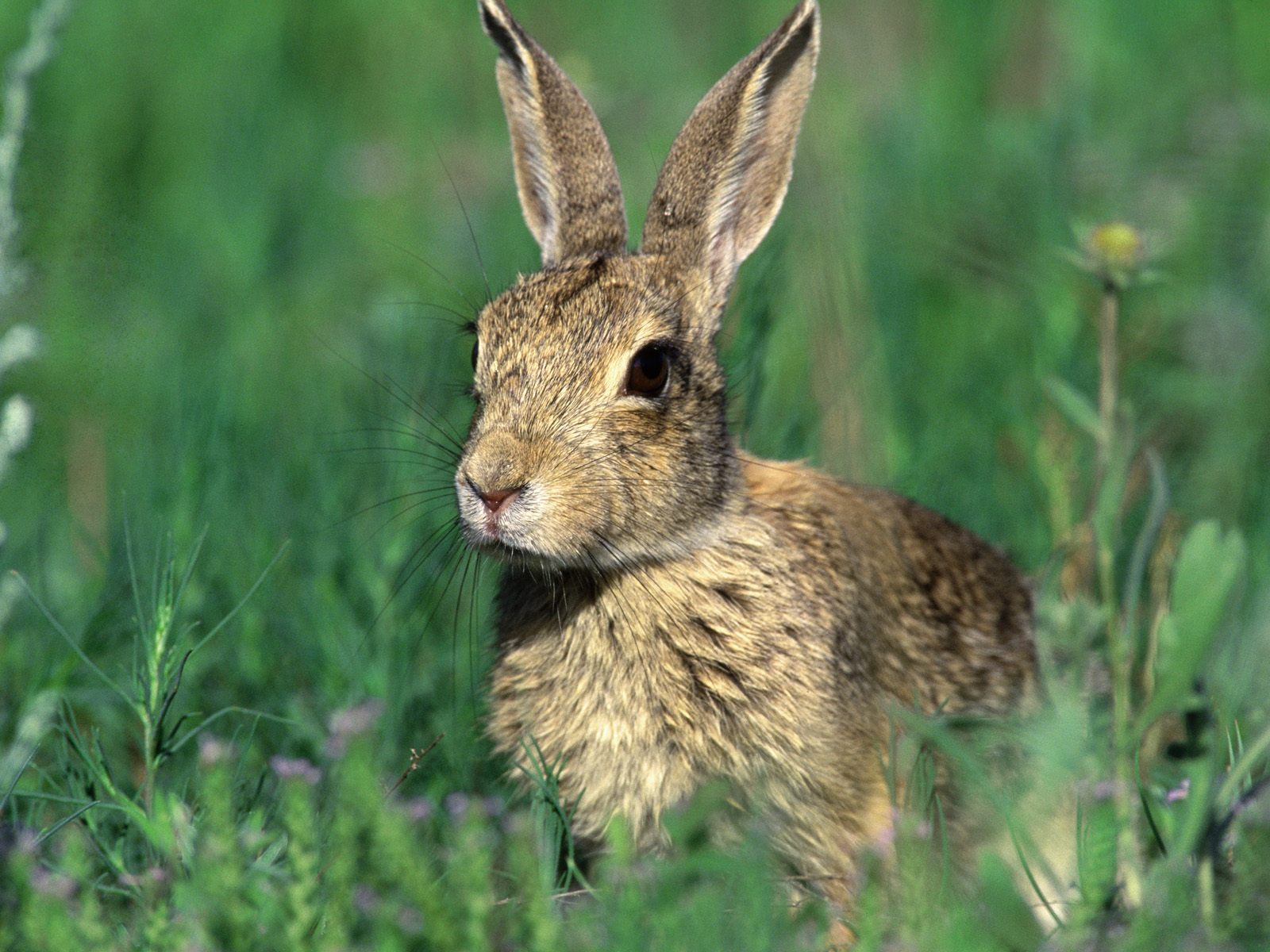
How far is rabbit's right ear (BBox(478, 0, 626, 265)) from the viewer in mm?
3971

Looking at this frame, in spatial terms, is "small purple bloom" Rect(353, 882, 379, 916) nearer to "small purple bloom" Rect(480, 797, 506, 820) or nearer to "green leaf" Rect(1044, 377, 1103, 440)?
"small purple bloom" Rect(480, 797, 506, 820)

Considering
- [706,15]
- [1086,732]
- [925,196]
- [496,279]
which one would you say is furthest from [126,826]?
[706,15]

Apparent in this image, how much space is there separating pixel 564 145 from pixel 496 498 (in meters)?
1.25

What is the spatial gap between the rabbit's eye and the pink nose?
18.0 inches

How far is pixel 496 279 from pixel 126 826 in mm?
2876

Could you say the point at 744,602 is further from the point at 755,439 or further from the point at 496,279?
the point at 496,279

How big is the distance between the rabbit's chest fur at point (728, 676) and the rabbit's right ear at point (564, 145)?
74cm

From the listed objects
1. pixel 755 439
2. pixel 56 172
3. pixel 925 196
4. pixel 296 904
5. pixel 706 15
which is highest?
pixel 706 15

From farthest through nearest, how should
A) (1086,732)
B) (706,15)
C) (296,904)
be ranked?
1. (706,15)
2. (1086,732)
3. (296,904)

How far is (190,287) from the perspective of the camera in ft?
20.3

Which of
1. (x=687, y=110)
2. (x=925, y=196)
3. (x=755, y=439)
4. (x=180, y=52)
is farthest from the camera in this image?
(x=180, y=52)

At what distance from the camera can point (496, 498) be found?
313 centimetres

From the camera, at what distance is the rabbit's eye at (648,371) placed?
137 inches

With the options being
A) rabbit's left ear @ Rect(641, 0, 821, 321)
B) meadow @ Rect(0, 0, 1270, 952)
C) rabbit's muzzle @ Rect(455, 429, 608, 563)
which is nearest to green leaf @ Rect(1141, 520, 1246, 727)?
meadow @ Rect(0, 0, 1270, 952)
